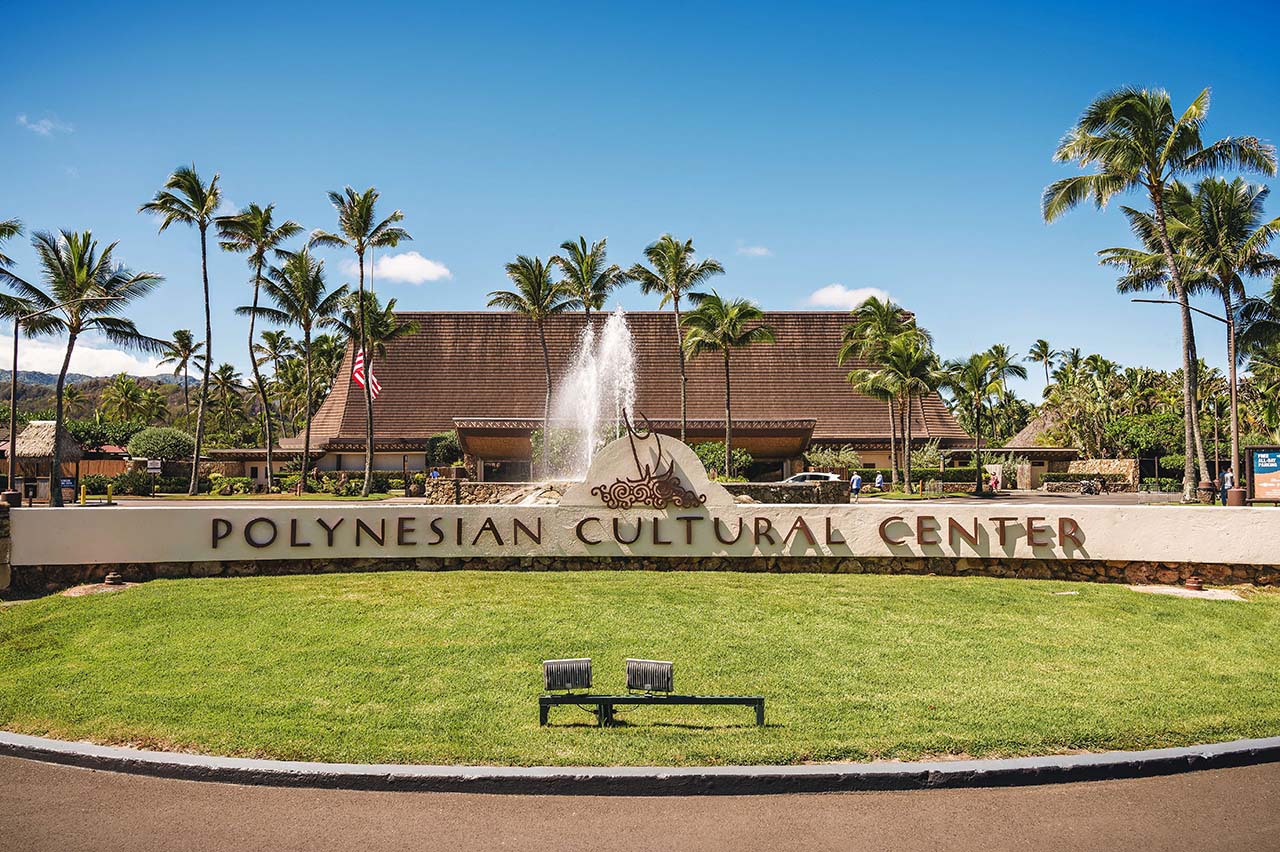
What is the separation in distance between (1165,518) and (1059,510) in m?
1.38

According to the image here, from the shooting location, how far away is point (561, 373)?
5688 centimetres

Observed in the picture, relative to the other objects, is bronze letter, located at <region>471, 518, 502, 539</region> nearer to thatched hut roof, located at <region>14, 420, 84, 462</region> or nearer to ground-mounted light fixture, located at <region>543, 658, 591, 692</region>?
ground-mounted light fixture, located at <region>543, 658, 591, 692</region>

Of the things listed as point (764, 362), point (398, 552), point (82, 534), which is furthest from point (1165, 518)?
point (764, 362)

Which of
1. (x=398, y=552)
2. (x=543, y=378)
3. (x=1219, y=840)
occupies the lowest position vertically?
(x=1219, y=840)

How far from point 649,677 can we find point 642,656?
204cm

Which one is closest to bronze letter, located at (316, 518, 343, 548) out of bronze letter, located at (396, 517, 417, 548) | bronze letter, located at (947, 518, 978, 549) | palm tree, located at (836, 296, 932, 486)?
bronze letter, located at (396, 517, 417, 548)

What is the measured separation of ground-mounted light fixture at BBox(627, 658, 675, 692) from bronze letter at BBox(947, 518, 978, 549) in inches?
309

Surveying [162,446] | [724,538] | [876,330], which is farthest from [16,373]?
[876,330]

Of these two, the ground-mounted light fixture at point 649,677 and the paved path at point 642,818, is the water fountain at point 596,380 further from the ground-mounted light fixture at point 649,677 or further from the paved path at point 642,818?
the paved path at point 642,818

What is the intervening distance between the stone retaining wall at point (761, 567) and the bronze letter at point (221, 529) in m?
0.37

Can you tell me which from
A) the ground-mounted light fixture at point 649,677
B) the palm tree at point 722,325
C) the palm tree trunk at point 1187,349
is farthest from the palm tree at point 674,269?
the ground-mounted light fixture at point 649,677

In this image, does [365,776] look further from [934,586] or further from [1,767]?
[934,586]

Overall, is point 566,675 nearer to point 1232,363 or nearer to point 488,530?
point 488,530

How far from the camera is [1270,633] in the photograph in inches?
400
